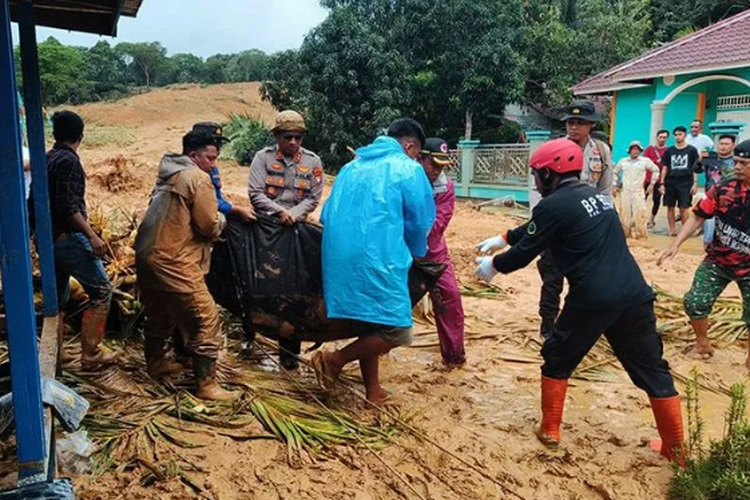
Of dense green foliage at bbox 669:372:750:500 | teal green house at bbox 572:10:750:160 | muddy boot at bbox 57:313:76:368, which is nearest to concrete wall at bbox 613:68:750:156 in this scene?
teal green house at bbox 572:10:750:160

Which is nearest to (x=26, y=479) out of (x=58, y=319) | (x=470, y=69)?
(x=58, y=319)

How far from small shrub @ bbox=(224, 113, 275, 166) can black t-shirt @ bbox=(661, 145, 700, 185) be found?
14131mm

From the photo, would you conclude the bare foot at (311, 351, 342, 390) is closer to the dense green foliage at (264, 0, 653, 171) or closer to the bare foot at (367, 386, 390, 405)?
the bare foot at (367, 386, 390, 405)

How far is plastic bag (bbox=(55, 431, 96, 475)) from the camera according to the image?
9.86ft

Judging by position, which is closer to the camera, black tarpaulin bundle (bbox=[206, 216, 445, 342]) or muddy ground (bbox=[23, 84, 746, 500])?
muddy ground (bbox=[23, 84, 746, 500])

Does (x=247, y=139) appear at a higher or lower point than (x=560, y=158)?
lower

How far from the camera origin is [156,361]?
13.1ft

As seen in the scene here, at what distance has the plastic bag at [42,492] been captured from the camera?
2203 mm

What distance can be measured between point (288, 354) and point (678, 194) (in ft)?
25.5

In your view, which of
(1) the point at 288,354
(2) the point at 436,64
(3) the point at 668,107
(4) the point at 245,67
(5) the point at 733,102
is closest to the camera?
(1) the point at 288,354

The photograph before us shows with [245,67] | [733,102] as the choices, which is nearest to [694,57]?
[733,102]

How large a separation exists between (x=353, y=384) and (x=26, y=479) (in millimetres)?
2210

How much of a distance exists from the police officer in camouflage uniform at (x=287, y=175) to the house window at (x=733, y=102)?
1301 centimetres

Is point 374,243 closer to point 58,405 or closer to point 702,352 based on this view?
point 58,405
